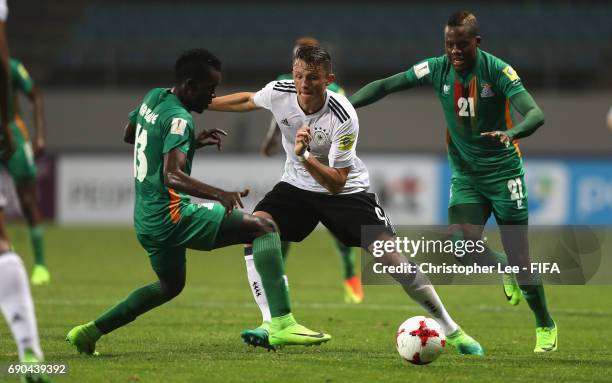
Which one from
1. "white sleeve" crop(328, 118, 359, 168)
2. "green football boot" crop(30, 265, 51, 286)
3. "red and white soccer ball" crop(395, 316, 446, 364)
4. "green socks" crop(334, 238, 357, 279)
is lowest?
"red and white soccer ball" crop(395, 316, 446, 364)

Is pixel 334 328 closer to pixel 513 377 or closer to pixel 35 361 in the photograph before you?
pixel 513 377

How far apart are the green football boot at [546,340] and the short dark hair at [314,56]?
2.41 meters

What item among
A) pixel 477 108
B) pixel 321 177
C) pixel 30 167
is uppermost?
pixel 477 108

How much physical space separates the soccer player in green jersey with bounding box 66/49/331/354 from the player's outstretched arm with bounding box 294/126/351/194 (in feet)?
1.43

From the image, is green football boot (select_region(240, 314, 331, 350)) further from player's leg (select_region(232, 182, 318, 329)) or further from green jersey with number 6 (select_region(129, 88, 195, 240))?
green jersey with number 6 (select_region(129, 88, 195, 240))

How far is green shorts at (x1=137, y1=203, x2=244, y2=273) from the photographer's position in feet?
20.7

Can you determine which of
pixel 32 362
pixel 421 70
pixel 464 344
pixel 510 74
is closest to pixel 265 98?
pixel 421 70

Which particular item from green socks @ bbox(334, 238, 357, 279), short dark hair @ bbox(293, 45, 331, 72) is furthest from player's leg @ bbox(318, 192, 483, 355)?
green socks @ bbox(334, 238, 357, 279)

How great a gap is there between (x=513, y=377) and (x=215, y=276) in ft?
26.2

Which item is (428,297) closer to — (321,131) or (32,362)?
(321,131)

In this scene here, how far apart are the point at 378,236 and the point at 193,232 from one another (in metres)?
1.26

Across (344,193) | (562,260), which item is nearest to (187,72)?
(344,193)

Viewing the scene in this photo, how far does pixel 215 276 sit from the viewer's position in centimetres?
1364

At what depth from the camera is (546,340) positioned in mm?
7445
